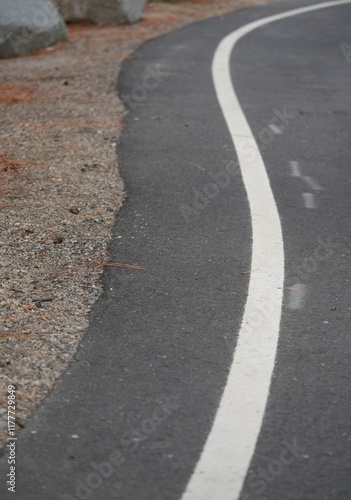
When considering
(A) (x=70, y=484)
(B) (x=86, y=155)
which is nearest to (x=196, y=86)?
(B) (x=86, y=155)

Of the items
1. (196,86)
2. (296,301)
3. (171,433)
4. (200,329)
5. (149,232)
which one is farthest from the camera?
(196,86)

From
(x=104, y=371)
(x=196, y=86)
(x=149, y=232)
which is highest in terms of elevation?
(x=104, y=371)

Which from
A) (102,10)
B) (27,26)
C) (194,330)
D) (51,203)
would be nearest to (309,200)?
(51,203)

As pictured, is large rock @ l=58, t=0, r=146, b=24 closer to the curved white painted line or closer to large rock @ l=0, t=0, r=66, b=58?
large rock @ l=0, t=0, r=66, b=58

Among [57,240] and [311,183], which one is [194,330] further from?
[311,183]

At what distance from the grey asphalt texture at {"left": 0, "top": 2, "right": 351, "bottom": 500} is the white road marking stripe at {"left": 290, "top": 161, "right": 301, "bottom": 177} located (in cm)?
9

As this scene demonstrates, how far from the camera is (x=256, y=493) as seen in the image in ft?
10.9

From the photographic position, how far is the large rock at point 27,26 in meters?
12.0

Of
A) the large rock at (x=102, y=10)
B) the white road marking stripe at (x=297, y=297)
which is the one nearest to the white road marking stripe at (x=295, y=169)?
the white road marking stripe at (x=297, y=297)

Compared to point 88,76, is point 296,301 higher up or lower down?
higher up

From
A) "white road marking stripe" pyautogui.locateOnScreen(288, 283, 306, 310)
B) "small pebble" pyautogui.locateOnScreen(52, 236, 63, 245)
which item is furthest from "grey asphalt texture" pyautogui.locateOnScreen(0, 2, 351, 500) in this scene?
"small pebble" pyautogui.locateOnScreen(52, 236, 63, 245)

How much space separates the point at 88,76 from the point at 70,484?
7.97 m

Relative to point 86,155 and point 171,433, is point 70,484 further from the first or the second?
point 86,155

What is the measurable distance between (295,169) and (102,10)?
28.0 ft
